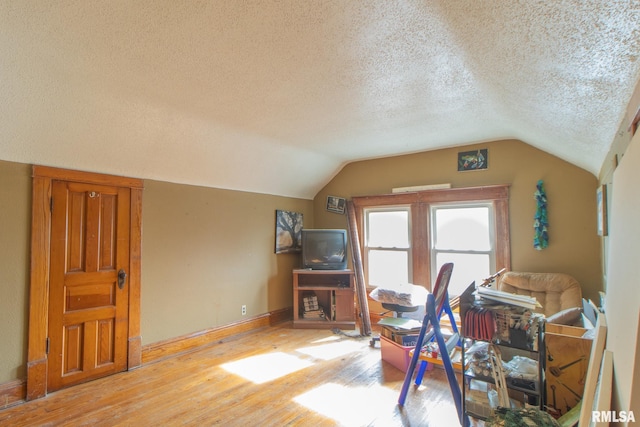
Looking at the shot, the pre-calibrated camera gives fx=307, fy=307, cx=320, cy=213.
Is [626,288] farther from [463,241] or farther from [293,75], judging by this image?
[463,241]

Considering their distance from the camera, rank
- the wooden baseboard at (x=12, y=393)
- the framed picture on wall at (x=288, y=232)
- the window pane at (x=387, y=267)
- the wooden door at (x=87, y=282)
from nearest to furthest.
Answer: the wooden baseboard at (x=12, y=393) < the wooden door at (x=87, y=282) < the window pane at (x=387, y=267) < the framed picture on wall at (x=288, y=232)

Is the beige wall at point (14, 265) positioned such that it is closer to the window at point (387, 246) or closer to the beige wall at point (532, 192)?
the window at point (387, 246)

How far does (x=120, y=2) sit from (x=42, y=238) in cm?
228

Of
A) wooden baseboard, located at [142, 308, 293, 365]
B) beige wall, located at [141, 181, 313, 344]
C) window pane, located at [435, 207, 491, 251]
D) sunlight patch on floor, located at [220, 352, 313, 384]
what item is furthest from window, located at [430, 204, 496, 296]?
wooden baseboard, located at [142, 308, 293, 365]

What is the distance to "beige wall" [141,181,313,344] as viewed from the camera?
344 centimetres

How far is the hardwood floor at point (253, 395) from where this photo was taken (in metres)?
2.30

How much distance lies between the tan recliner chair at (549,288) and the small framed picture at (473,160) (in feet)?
→ 4.58

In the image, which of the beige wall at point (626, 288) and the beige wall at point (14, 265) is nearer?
the beige wall at point (626, 288)

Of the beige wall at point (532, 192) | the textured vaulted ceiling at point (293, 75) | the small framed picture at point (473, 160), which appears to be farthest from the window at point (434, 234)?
the textured vaulted ceiling at point (293, 75)

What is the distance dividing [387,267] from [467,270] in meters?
1.15

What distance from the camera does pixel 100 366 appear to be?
2988 millimetres

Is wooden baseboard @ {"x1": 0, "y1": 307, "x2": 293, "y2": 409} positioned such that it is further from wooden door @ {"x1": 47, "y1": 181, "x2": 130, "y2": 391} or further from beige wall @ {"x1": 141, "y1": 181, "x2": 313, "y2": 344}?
wooden door @ {"x1": 47, "y1": 181, "x2": 130, "y2": 391}

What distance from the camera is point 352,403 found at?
2.51 meters

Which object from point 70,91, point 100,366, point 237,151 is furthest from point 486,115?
point 100,366
